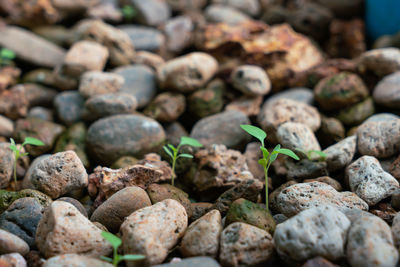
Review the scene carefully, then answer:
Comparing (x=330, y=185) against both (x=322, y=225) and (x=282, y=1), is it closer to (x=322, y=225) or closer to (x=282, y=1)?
(x=322, y=225)

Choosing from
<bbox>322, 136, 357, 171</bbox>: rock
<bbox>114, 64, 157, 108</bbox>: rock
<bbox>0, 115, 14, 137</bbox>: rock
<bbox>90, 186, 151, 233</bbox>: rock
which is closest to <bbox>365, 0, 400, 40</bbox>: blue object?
<bbox>322, 136, 357, 171</bbox>: rock

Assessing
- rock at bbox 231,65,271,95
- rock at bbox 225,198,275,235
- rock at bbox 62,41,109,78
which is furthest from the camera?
rock at bbox 62,41,109,78

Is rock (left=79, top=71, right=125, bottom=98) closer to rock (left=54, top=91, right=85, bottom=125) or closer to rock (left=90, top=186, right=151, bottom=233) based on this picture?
rock (left=54, top=91, right=85, bottom=125)

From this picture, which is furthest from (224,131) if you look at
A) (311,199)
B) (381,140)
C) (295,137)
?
(381,140)

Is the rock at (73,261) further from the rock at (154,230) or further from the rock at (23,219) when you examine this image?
the rock at (23,219)

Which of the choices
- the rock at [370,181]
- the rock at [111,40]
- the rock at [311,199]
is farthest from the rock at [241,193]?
the rock at [111,40]

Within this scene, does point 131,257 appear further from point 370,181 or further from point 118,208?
point 370,181

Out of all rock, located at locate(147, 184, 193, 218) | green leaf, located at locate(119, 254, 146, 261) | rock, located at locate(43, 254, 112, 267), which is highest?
green leaf, located at locate(119, 254, 146, 261)
